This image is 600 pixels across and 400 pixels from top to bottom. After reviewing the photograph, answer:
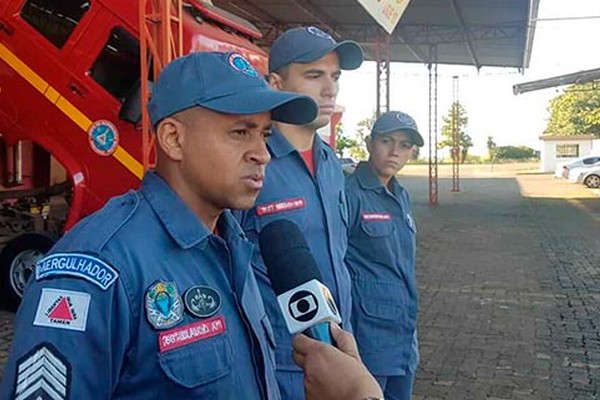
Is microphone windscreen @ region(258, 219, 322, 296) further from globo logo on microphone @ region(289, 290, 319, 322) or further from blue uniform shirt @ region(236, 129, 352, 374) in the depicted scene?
blue uniform shirt @ region(236, 129, 352, 374)

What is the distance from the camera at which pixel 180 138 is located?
147cm

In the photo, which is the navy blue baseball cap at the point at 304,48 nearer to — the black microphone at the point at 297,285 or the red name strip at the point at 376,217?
the red name strip at the point at 376,217

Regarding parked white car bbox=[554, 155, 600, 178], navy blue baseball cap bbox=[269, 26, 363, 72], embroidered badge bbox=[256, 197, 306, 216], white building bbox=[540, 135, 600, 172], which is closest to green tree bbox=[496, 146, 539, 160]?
white building bbox=[540, 135, 600, 172]

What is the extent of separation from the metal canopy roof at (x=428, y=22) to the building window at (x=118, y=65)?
898 centimetres

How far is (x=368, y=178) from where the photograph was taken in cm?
329

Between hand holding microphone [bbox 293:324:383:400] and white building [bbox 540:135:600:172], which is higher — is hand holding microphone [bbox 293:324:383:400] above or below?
above

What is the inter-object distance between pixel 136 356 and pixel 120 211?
285mm

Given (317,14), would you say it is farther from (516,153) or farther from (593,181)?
(516,153)

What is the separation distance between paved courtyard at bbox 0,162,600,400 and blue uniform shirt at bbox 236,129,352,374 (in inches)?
111

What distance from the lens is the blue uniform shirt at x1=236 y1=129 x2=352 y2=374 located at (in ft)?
7.64

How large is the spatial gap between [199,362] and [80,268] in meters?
0.28

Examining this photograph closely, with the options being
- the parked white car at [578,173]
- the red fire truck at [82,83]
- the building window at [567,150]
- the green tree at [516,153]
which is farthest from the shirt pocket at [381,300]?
the green tree at [516,153]

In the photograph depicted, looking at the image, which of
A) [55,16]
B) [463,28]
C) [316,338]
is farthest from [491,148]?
[316,338]

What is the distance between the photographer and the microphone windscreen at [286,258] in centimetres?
147
